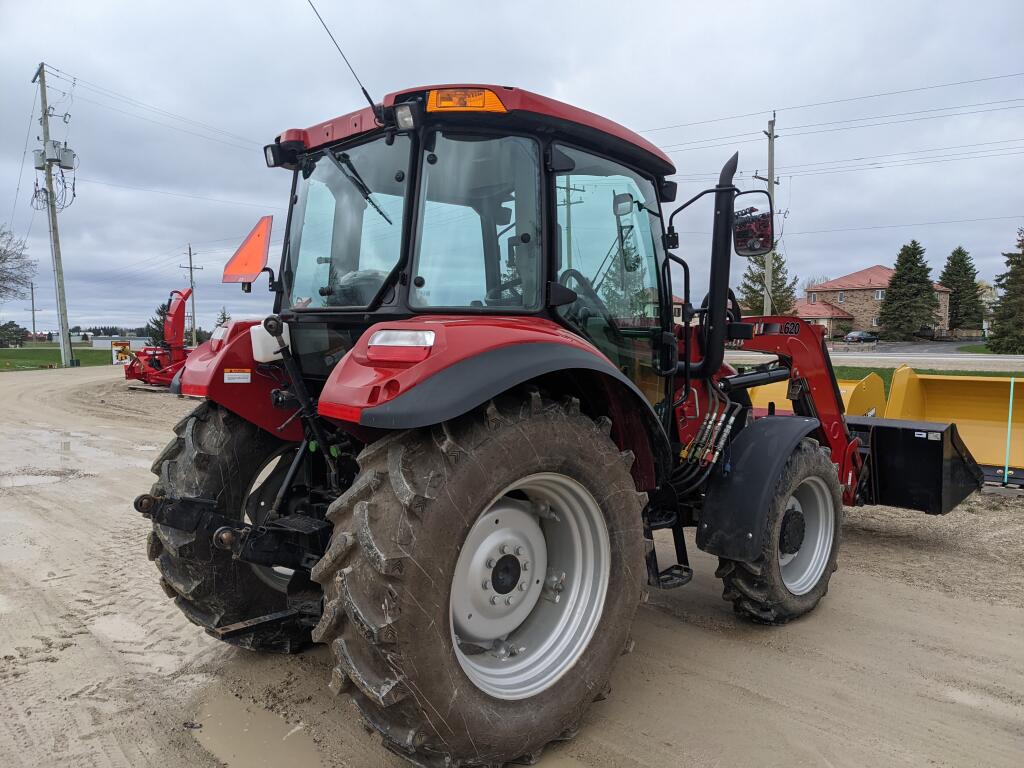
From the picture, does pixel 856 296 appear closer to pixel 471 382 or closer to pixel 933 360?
pixel 933 360

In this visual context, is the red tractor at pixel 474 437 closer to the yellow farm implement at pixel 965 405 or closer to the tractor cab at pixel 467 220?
the tractor cab at pixel 467 220

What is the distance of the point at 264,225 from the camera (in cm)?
309

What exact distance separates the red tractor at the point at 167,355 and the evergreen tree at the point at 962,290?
60410 mm

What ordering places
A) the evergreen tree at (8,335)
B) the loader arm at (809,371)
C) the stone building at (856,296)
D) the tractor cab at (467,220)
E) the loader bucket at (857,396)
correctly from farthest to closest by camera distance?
1. the stone building at (856,296)
2. the evergreen tree at (8,335)
3. the loader bucket at (857,396)
4. the loader arm at (809,371)
5. the tractor cab at (467,220)

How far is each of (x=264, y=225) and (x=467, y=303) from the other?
1.07m

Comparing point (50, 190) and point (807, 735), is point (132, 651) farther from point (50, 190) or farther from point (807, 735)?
point (50, 190)

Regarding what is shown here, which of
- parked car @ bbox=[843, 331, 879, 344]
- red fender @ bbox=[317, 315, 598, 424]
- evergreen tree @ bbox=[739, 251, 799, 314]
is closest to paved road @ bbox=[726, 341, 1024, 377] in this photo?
evergreen tree @ bbox=[739, 251, 799, 314]

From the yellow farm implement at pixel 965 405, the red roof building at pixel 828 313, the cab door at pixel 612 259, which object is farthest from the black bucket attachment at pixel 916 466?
the red roof building at pixel 828 313

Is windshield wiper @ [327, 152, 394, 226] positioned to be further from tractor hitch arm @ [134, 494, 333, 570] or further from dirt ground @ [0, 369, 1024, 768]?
dirt ground @ [0, 369, 1024, 768]

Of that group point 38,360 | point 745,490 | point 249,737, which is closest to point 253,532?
point 249,737

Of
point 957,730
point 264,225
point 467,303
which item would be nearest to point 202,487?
point 264,225

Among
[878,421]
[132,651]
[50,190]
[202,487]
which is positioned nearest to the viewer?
[202,487]

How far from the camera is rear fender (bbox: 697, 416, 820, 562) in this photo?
3.46 m

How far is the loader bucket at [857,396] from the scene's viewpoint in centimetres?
633
